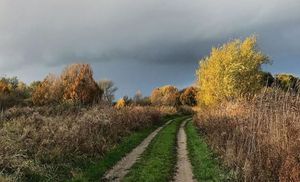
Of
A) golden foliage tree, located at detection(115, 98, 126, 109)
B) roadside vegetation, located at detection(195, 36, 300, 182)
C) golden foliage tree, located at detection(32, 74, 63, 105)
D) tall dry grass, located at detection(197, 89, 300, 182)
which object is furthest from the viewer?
golden foliage tree, located at detection(32, 74, 63, 105)

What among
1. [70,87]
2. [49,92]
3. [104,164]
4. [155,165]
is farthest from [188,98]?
[104,164]

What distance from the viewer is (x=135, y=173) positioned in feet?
Answer: 56.3

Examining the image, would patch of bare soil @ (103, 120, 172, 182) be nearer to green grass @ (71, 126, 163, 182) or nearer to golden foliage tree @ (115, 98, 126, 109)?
green grass @ (71, 126, 163, 182)

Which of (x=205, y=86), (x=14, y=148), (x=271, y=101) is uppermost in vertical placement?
(x=205, y=86)

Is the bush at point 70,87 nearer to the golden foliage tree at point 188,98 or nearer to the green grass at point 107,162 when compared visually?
the green grass at point 107,162

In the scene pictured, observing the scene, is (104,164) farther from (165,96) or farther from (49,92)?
(165,96)

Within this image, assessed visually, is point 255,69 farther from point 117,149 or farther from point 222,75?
point 117,149

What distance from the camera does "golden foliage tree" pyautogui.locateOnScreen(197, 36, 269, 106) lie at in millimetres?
41938

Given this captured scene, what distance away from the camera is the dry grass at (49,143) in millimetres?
14695

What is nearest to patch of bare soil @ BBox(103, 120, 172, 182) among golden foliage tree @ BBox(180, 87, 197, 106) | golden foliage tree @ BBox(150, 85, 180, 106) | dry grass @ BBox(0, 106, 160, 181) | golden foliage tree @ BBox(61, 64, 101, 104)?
dry grass @ BBox(0, 106, 160, 181)

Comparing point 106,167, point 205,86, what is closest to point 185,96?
point 205,86

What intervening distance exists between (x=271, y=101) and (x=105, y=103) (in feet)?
70.8

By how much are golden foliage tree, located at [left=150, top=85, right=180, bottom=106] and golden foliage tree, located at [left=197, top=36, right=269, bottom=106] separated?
173 feet

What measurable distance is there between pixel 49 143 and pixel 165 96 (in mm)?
90562
